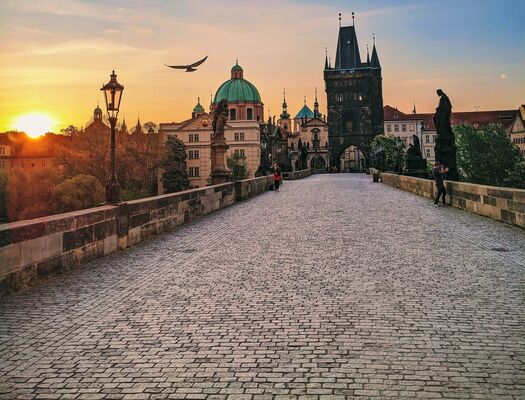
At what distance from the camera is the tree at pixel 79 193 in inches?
1711

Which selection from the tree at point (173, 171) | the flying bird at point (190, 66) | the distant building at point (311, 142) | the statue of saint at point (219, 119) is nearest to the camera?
the flying bird at point (190, 66)

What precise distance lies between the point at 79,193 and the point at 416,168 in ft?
92.7

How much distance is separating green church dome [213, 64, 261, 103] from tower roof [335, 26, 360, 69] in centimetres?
1991

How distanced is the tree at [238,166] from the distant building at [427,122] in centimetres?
4403

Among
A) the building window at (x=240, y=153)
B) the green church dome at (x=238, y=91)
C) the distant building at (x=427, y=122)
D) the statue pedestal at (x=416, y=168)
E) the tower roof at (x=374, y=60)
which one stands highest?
the tower roof at (x=374, y=60)

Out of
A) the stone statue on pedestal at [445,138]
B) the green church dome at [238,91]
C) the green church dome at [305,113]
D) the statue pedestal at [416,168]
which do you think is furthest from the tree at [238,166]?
the green church dome at [305,113]

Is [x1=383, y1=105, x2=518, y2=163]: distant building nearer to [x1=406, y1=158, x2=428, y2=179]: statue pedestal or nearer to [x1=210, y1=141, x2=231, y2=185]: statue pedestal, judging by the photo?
[x1=406, y1=158, x2=428, y2=179]: statue pedestal

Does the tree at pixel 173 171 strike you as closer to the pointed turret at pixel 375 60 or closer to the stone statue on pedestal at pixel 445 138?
the pointed turret at pixel 375 60

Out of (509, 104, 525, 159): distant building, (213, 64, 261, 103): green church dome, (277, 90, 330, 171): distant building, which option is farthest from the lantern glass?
(277, 90, 330, 171): distant building

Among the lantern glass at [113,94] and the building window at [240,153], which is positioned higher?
the building window at [240,153]

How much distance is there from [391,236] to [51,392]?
8.25 meters

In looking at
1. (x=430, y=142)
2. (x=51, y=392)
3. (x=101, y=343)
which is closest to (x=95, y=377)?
(x=51, y=392)

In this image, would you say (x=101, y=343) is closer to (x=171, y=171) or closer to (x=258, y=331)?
(x=258, y=331)

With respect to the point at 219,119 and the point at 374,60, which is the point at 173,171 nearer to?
the point at 374,60
